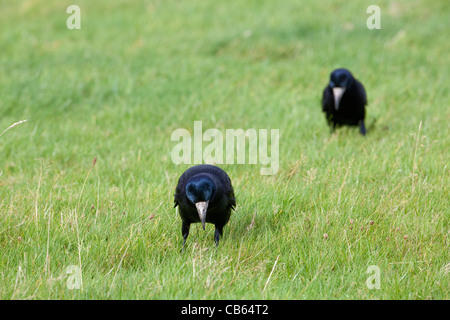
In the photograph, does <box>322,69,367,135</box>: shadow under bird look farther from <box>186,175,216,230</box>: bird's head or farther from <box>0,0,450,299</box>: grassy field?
<box>186,175,216,230</box>: bird's head

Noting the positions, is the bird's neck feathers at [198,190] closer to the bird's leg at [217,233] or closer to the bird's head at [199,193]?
the bird's head at [199,193]

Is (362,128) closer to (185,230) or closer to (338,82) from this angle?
(338,82)

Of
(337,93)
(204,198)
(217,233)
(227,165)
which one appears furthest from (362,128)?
(204,198)

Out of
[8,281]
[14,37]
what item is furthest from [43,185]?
[14,37]

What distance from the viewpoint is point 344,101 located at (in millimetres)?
6633

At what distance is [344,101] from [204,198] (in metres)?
3.74

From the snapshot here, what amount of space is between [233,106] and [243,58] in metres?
2.44

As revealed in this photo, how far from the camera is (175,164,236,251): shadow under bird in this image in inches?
133

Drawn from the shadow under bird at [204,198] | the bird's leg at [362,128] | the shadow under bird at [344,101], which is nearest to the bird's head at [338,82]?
the shadow under bird at [344,101]

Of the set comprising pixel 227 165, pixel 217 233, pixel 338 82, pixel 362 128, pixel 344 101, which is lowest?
pixel 217 233

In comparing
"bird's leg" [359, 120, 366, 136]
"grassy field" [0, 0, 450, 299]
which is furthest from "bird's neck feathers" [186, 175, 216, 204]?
"bird's leg" [359, 120, 366, 136]

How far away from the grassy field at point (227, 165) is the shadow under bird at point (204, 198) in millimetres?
173

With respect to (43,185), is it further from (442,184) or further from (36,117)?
(442,184)

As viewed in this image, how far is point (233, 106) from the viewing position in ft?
25.1
